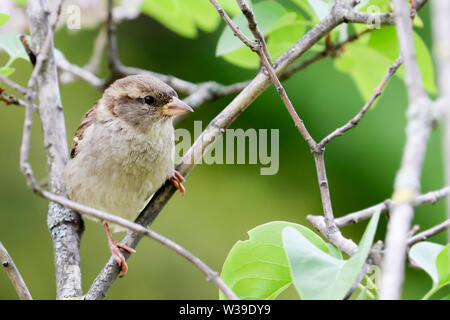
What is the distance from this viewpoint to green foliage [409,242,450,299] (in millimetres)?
1675

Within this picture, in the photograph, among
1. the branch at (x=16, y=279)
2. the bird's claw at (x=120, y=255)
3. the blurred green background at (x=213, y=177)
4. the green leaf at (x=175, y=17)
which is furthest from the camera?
the blurred green background at (x=213, y=177)

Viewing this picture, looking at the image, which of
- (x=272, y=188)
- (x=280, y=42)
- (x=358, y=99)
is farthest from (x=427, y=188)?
(x=280, y=42)

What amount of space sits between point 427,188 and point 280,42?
6.29 ft

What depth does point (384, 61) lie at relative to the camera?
10.1ft

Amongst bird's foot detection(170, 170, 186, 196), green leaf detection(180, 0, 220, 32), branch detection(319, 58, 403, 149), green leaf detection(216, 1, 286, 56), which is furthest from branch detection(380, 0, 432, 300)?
green leaf detection(180, 0, 220, 32)

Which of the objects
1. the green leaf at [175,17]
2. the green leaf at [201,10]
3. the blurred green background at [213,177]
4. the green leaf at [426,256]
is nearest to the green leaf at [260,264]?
the green leaf at [426,256]

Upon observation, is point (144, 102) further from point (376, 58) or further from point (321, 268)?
point (321, 268)

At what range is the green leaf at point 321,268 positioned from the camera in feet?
4.88

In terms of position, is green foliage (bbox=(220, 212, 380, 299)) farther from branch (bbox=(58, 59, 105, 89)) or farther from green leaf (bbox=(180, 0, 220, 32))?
branch (bbox=(58, 59, 105, 89))

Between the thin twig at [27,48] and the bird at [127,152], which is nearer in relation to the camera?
the thin twig at [27,48]

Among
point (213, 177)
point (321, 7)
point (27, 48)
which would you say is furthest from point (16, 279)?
point (213, 177)

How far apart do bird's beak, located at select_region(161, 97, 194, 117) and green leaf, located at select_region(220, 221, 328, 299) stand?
1.27m

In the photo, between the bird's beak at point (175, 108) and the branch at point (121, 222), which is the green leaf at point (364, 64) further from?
the branch at point (121, 222)

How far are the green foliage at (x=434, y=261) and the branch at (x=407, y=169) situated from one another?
0.66 metres
